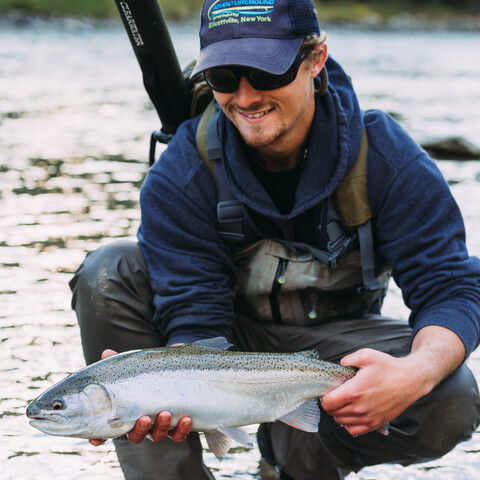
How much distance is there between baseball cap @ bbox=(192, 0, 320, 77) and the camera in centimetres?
258

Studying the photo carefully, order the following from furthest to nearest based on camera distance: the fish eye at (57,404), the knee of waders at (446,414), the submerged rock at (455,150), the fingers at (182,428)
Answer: the submerged rock at (455,150)
the knee of waders at (446,414)
the fingers at (182,428)
the fish eye at (57,404)

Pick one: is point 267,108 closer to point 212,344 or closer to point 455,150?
point 212,344

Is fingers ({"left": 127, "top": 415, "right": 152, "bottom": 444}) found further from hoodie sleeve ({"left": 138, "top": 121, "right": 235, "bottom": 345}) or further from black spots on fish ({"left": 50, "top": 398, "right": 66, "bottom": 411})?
hoodie sleeve ({"left": 138, "top": 121, "right": 235, "bottom": 345})

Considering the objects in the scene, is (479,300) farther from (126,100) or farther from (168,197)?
(126,100)

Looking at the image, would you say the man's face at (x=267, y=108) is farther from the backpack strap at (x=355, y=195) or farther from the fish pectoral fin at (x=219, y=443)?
the fish pectoral fin at (x=219, y=443)

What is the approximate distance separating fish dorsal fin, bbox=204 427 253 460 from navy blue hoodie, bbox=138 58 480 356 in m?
0.39

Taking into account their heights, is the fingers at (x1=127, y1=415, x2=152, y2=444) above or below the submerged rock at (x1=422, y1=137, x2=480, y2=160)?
below

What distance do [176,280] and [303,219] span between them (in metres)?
0.50

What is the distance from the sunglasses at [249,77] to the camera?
2.63 metres

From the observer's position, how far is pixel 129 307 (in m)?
2.77

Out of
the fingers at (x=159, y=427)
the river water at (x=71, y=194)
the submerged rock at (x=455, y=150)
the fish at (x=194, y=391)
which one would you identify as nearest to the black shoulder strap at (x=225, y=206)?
the fish at (x=194, y=391)

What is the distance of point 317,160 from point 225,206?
0.36 metres

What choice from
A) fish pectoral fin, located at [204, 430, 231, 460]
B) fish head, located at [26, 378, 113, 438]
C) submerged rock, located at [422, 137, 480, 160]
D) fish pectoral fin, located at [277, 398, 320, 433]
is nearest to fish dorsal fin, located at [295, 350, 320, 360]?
fish pectoral fin, located at [277, 398, 320, 433]

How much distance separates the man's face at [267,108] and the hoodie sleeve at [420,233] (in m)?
0.30
